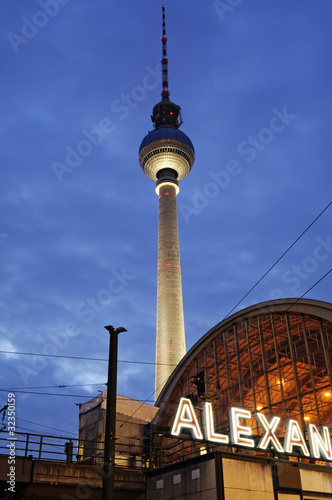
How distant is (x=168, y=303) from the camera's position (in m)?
71.4

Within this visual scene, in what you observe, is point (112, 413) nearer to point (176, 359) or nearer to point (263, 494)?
point (263, 494)

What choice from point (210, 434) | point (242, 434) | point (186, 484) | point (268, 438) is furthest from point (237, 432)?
point (186, 484)

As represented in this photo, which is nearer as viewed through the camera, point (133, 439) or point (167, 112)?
point (133, 439)

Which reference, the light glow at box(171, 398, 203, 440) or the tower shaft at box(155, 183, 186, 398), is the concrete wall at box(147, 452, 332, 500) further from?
the tower shaft at box(155, 183, 186, 398)

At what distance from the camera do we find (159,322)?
2817 inches

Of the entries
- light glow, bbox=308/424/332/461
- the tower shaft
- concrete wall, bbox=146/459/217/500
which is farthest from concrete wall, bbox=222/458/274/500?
the tower shaft

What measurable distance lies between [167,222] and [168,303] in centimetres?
1462

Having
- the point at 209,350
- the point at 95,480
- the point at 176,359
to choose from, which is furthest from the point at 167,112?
the point at 95,480

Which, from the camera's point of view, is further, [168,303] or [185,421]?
[168,303]

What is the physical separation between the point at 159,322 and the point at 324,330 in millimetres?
41737

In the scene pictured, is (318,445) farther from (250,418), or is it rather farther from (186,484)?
(186,484)

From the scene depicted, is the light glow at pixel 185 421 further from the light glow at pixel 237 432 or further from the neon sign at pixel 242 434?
the light glow at pixel 237 432

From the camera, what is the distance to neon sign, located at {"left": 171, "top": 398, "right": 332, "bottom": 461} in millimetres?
19234

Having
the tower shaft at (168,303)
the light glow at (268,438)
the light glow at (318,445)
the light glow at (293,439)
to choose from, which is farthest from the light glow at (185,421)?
the tower shaft at (168,303)
